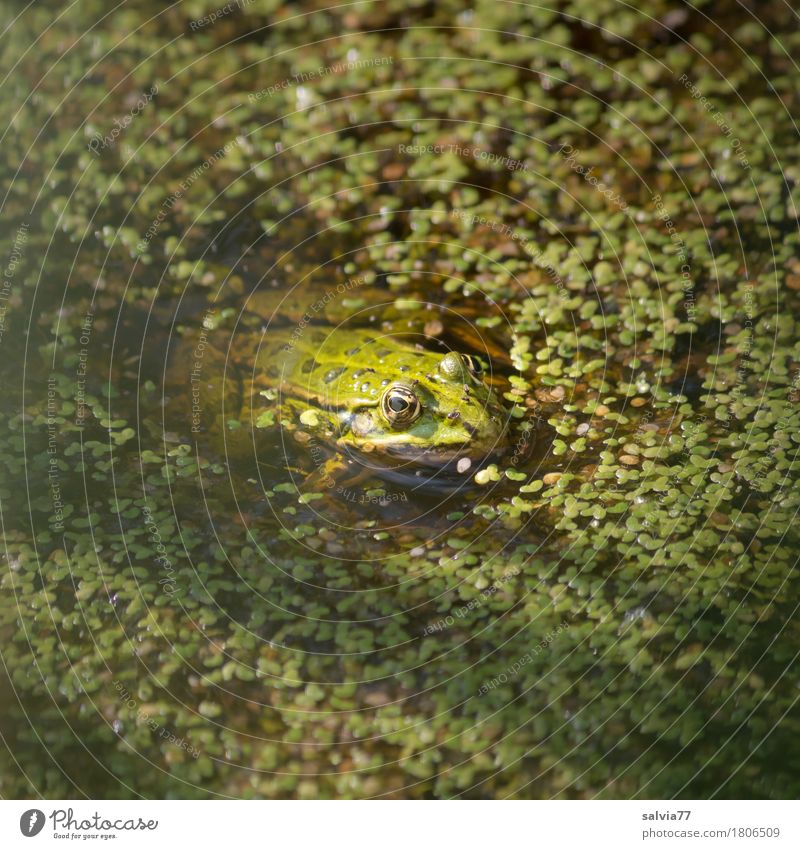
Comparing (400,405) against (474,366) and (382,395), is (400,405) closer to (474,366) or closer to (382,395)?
(382,395)

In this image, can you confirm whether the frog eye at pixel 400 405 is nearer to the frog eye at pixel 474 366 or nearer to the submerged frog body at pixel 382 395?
the submerged frog body at pixel 382 395

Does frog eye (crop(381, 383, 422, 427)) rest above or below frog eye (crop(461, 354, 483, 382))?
below

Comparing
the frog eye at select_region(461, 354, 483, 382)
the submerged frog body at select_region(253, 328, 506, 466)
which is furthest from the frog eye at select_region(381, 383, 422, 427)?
the frog eye at select_region(461, 354, 483, 382)

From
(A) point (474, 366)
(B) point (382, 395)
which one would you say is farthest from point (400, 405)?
(A) point (474, 366)

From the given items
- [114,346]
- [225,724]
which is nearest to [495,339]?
[114,346]

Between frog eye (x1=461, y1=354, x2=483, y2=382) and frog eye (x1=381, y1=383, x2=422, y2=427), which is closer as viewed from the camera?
frog eye (x1=381, y1=383, x2=422, y2=427)

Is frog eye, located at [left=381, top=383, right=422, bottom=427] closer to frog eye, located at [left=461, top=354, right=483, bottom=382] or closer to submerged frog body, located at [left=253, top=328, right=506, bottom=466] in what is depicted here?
submerged frog body, located at [left=253, top=328, right=506, bottom=466]

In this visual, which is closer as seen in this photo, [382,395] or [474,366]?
[382,395]

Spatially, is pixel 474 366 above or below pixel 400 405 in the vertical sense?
above

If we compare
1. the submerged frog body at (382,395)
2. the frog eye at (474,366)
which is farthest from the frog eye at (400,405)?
the frog eye at (474,366)
